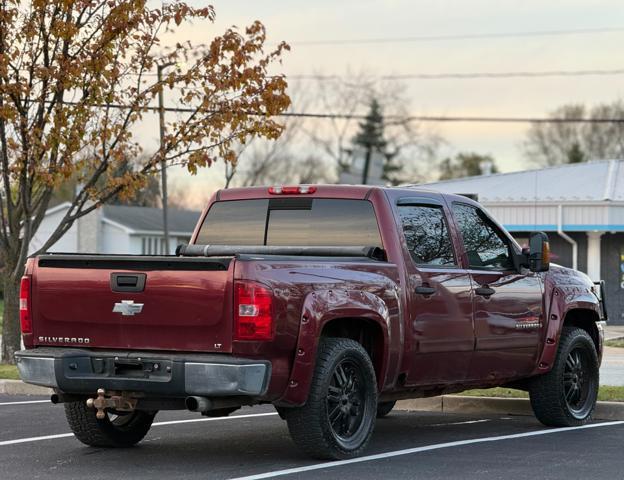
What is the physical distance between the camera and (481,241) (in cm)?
1102

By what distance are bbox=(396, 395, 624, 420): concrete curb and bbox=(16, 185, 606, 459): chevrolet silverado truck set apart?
0.78 m

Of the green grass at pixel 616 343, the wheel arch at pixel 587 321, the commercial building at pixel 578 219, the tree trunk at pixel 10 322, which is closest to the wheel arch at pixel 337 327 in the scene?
the wheel arch at pixel 587 321

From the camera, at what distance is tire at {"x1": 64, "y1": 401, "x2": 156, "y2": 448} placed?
385 inches

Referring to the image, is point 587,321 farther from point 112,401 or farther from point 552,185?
point 552,185

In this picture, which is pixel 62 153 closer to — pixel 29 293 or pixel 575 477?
pixel 29 293

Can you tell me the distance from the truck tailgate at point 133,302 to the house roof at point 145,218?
2117 inches

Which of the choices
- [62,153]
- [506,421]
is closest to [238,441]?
[506,421]

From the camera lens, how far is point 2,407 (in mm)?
13273

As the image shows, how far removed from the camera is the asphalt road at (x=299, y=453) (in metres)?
8.63

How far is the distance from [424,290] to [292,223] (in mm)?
1270

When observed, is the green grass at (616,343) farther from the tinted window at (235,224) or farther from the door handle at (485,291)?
the tinted window at (235,224)

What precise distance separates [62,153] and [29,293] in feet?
28.8

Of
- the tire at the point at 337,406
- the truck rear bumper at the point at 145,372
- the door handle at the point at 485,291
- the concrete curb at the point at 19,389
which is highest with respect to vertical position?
the door handle at the point at 485,291

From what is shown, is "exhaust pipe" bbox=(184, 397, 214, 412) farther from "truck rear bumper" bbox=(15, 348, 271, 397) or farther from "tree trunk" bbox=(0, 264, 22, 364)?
"tree trunk" bbox=(0, 264, 22, 364)
